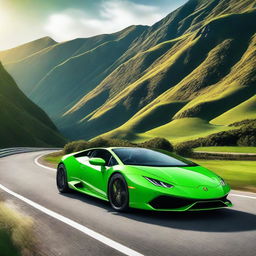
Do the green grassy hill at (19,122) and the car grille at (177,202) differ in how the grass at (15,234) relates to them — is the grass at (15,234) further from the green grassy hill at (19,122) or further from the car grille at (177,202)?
the green grassy hill at (19,122)

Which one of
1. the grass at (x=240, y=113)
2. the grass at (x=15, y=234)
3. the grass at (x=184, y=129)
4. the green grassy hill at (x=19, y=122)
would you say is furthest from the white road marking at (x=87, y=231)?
the grass at (x=240, y=113)

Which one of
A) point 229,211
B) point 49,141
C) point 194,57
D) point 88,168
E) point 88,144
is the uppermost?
point 194,57

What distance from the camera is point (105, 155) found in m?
8.95

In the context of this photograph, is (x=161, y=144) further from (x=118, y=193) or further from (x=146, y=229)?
(x=146, y=229)

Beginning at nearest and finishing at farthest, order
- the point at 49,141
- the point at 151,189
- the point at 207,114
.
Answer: the point at 151,189, the point at 49,141, the point at 207,114

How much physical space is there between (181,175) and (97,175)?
72.4 inches

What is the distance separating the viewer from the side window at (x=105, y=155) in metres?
8.43

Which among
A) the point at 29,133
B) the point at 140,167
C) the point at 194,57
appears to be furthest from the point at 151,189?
the point at 194,57

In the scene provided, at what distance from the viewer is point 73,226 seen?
6.64 m

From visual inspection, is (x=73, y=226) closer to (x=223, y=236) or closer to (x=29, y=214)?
(x=29, y=214)

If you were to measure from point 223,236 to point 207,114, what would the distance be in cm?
12217

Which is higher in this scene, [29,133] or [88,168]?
[88,168]

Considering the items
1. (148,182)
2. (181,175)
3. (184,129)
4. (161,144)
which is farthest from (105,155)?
(184,129)

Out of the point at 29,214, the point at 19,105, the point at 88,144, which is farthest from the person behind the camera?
the point at 19,105
